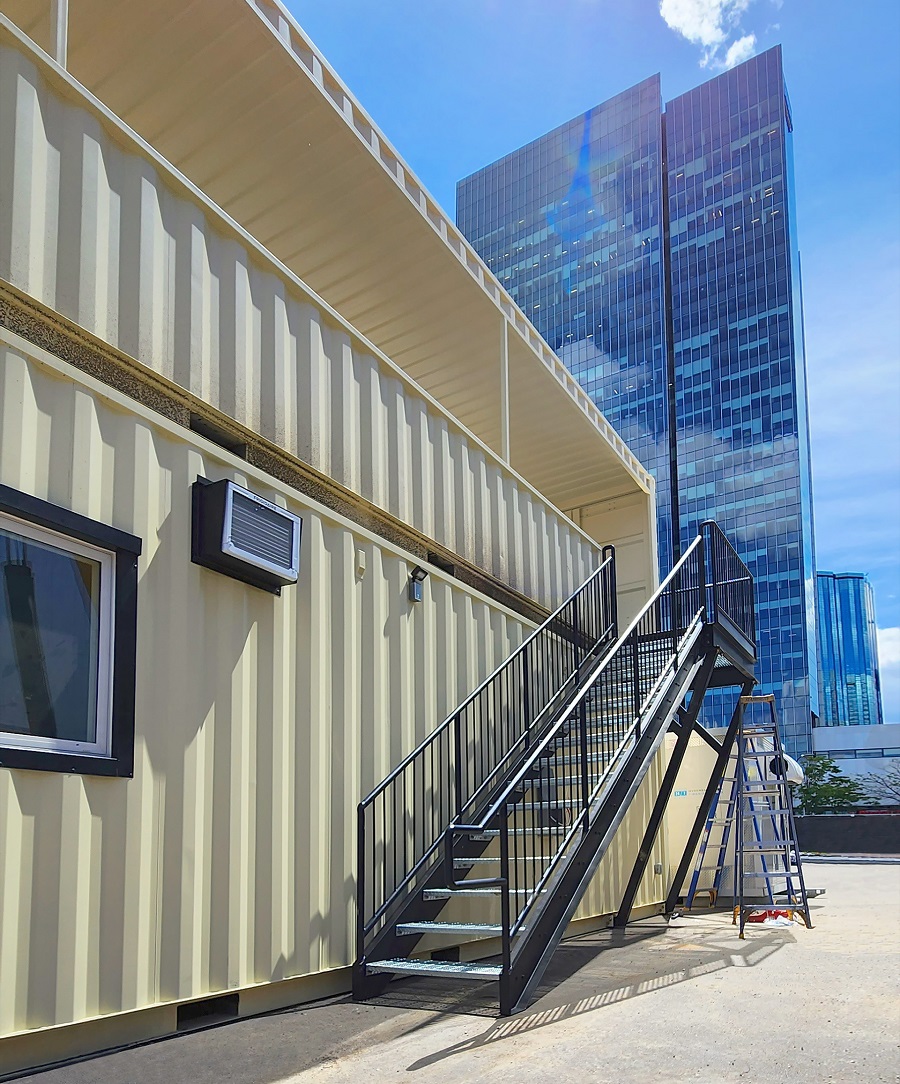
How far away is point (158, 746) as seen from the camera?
15.4 ft

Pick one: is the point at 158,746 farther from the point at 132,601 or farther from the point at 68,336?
the point at 68,336

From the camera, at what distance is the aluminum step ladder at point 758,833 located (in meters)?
9.35

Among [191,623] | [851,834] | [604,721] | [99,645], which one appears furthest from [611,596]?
[851,834]

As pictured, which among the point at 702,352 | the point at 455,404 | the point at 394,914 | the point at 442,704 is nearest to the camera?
the point at 394,914

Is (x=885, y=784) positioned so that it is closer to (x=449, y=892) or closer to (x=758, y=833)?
(x=758, y=833)

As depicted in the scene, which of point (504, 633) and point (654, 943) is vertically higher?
point (504, 633)

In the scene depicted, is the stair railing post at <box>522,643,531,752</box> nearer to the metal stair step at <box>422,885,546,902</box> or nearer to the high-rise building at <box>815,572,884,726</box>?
the metal stair step at <box>422,885,546,902</box>

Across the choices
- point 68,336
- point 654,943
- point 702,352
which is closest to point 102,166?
point 68,336

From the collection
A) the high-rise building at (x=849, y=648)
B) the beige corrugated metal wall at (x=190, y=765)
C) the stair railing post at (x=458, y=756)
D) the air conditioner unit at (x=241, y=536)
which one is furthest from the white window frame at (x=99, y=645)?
the high-rise building at (x=849, y=648)

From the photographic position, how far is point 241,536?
5266 millimetres

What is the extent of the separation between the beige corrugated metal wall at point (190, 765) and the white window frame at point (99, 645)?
143 mm

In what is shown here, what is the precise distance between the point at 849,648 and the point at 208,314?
5704 inches

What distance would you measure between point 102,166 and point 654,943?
7007 millimetres

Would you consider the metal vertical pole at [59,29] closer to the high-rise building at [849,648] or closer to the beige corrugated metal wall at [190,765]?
the beige corrugated metal wall at [190,765]
